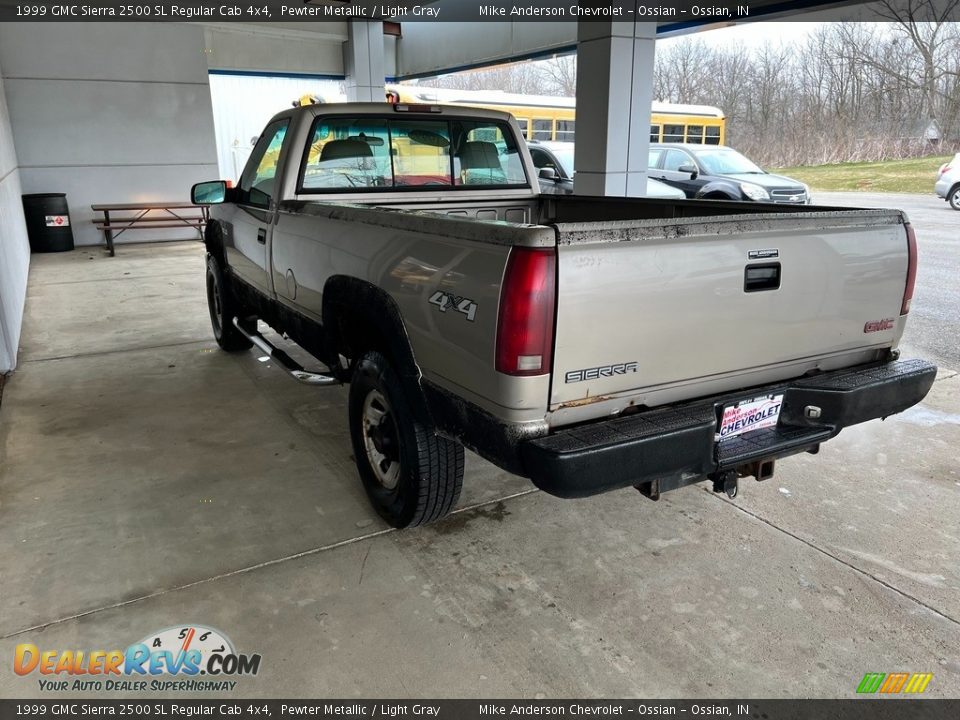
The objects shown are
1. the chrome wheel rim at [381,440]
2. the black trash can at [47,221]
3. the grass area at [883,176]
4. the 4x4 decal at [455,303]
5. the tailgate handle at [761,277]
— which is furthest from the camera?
the grass area at [883,176]

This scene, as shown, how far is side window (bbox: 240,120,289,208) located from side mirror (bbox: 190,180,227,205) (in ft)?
0.51

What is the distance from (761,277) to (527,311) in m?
0.99

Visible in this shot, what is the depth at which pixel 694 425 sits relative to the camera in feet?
7.94

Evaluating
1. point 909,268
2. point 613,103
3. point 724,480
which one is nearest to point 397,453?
point 724,480

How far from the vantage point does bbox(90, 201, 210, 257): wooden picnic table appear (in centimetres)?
1310

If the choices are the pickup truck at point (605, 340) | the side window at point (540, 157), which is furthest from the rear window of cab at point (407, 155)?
the side window at point (540, 157)

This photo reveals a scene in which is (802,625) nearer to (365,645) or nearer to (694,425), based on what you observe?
(694,425)

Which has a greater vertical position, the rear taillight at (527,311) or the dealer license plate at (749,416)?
the rear taillight at (527,311)

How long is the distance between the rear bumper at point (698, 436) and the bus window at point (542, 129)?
1694cm

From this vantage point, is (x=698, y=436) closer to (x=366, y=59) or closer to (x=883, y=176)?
(x=366, y=59)

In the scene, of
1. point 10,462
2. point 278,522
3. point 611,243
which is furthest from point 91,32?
point 611,243

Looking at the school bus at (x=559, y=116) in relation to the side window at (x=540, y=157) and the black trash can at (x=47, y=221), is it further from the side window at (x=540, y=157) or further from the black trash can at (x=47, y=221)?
the black trash can at (x=47, y=221)

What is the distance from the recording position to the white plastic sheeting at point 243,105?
64.1 ft

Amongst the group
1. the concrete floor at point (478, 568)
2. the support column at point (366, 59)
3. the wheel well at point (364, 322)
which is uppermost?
the support column at point (366, 59)
